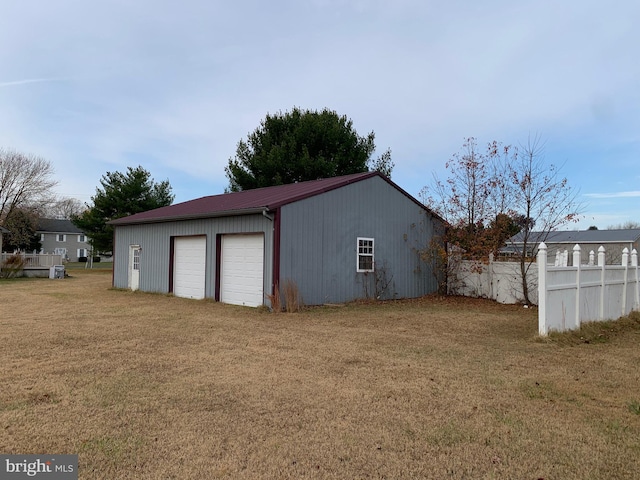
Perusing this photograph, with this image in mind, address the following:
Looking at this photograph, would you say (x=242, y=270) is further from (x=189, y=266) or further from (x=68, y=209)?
(x=68, y=209)

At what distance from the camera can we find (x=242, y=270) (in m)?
12.4

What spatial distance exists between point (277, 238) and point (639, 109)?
10.4m

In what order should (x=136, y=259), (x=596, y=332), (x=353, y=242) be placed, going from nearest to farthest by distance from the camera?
(x=596, y=332) → (x=353, y=242) → (x=136, y=259)

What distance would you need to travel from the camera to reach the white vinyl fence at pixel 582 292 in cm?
734

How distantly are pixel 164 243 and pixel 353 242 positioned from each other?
22.4ft

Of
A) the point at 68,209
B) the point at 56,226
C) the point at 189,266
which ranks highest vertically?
the point at 68,209

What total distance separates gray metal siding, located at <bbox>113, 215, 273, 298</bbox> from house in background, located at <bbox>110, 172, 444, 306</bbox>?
0.11 ft

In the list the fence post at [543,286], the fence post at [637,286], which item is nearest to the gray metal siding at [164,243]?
the fence post at [543,286]

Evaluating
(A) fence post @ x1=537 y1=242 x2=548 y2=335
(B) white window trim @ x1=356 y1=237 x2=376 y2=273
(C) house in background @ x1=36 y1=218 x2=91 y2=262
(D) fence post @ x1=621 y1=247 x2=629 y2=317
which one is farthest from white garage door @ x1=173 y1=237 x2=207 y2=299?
(C) house in background @ x1=36 y1=218 x2=91 y2=262

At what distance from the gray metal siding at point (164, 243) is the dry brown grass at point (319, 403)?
13.2ft

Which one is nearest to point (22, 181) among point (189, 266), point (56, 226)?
point (56, 226)

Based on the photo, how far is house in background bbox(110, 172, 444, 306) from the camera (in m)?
11.5

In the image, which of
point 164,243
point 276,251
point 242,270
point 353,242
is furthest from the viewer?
point 164,243

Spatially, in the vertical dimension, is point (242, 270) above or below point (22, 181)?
below
